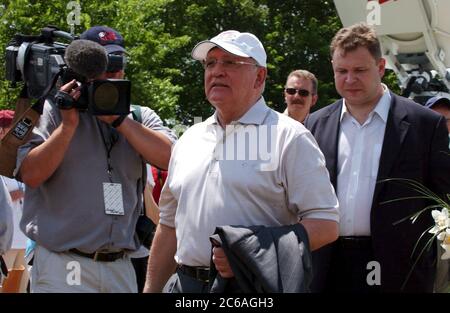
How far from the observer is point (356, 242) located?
220 inches

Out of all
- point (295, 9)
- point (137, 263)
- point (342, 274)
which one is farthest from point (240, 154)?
point (295, 9)

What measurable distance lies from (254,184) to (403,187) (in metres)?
1.30

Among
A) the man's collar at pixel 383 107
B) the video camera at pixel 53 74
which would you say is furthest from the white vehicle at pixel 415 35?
the video camera at pixel 53 74

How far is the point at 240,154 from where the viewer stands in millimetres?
4676

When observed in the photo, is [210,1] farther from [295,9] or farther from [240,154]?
[240,154]

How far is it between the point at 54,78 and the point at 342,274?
178cm

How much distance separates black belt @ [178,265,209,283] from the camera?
4664 mm

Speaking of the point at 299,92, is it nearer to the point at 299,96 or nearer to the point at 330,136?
the point at 299,96

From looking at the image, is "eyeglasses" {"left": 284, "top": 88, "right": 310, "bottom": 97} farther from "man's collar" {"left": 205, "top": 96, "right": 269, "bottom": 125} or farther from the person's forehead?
"man's collar" {"left": 205, "top": 96, "right": 269, "bottom": 125}

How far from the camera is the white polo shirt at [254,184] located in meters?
4.57

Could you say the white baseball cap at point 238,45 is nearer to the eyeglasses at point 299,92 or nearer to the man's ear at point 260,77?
the man's ear at point 260,77

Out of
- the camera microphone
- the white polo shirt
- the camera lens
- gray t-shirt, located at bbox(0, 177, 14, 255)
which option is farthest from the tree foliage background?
the white polo shirt
